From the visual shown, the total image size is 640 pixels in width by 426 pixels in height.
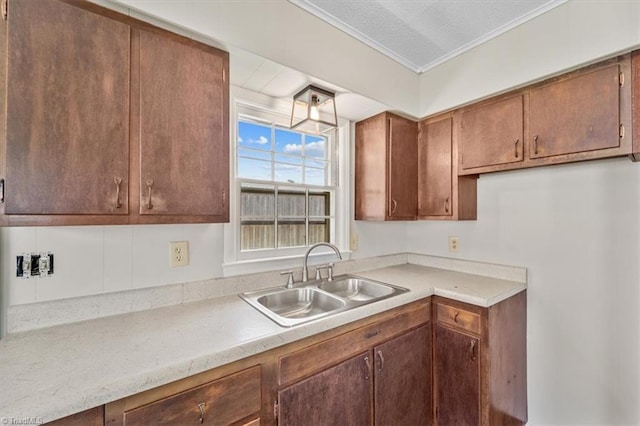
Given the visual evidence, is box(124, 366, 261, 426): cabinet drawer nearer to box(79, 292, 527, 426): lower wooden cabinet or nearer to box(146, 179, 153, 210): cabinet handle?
box(79, 292, 527, 426): lower wooden cabinet

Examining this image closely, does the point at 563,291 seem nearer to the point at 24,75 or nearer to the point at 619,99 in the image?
the point at 619,99

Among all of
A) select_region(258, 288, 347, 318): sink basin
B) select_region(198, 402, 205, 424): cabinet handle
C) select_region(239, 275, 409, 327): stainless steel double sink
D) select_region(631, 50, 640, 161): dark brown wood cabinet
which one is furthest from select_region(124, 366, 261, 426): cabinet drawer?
select_region(631, 50, 640, 161): dark brown wood cabinet

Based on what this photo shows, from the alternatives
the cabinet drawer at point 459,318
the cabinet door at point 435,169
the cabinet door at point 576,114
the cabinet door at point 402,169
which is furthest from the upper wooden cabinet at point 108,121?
the cabinet door at point 576,114

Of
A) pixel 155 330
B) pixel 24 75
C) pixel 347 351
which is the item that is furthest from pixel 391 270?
pixel 24 75

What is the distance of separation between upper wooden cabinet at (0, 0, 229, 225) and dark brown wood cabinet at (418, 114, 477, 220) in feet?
5.20

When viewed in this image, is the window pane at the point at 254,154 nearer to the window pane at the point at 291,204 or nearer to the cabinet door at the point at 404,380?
the window pane at the point at 291,204

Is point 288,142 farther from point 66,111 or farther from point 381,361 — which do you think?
point 381,361

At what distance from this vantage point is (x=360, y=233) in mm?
2254

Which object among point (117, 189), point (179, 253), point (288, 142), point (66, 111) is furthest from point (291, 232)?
point (66, 111)

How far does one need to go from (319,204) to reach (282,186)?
1.21ft

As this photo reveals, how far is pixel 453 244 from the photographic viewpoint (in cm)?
227

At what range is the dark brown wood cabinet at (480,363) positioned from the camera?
5.01 ft

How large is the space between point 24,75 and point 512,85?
2.32m

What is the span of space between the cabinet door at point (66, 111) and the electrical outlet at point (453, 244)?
2.23 metres
